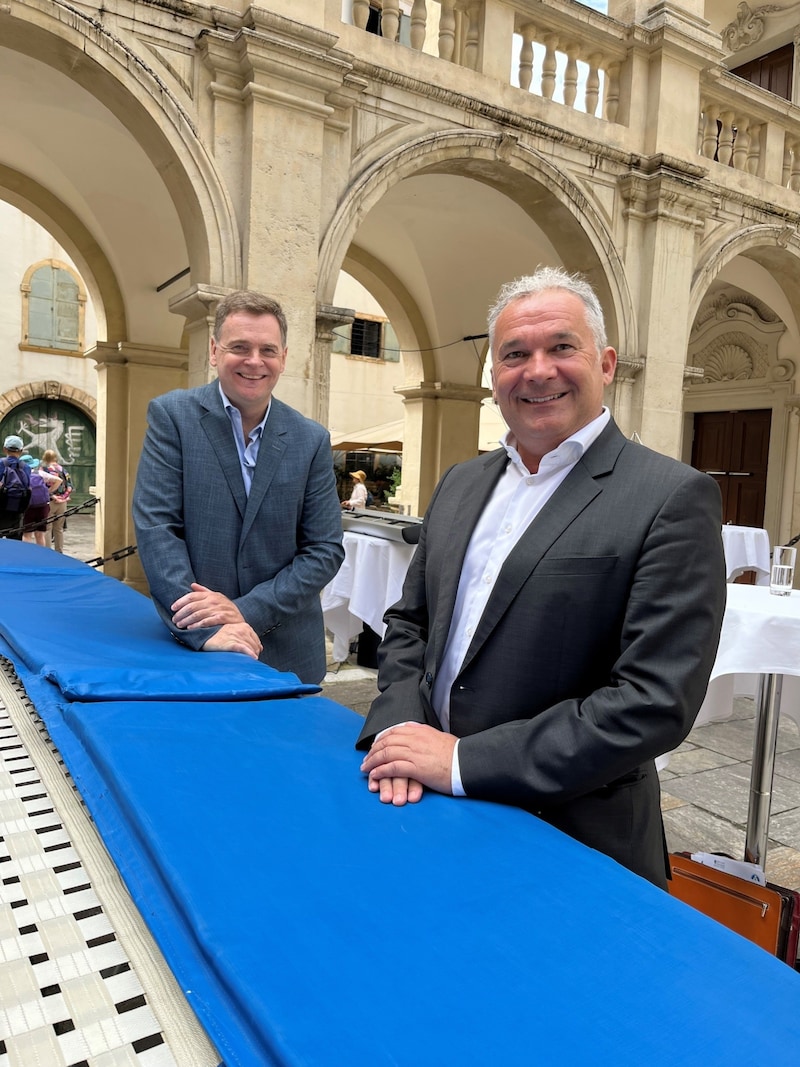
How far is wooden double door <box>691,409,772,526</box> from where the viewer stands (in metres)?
13.2

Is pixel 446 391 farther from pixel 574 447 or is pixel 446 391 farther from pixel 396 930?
pixel 396 930

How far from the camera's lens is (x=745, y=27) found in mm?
13305

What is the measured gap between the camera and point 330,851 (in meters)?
1.07

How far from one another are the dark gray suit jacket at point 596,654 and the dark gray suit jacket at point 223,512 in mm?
830

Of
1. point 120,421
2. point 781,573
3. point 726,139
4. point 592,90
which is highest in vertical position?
point 726,139

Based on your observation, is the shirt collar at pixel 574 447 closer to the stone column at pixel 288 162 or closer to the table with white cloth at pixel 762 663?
the table with white cloth at pixel 762 663

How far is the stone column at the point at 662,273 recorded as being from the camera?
791 centimetres

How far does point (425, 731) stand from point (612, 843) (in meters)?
0.44

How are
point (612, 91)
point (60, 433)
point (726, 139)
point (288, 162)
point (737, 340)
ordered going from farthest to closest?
1. point (60, 433)
2. point (737, 340)
3. point (726, 139)
4. point (612, 91)
5. point (288, 162)

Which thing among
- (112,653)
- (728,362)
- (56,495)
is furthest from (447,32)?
(56,495)

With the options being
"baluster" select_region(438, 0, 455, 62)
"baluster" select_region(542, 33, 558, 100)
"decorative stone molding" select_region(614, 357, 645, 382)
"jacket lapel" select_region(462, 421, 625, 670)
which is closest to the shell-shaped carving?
"decorative stone molding" select_region(614, 357, 645, 382)

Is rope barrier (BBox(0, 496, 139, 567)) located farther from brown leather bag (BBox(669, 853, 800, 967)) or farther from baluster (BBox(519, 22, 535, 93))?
baluster (BBox(519, 22, 535, 93))

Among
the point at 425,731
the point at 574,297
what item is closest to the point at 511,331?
the point at 574,297

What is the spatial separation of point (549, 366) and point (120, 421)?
366 inches
